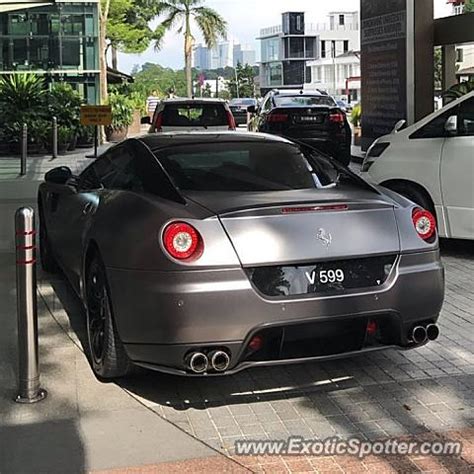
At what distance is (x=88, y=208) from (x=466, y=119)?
438cm

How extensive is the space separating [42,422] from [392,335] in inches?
78.7

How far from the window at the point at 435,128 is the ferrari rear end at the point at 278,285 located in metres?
3.85

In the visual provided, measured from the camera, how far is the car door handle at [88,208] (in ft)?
17.3

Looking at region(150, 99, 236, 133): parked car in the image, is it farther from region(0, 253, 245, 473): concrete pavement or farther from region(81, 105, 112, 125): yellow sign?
region(0, 253, 245, 473): concrete pavement

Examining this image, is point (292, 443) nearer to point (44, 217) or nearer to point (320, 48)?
point (44, 217)

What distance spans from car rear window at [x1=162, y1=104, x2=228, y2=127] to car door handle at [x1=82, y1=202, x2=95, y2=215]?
9.11m

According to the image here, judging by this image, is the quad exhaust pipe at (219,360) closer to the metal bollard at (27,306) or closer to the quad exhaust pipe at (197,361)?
the quad exhaust pipe at (197,361)

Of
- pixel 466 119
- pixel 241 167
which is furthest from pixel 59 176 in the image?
pixel 466 119

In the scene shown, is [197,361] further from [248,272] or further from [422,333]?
[422,333]

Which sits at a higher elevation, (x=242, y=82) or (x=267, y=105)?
(x=242, y=82)

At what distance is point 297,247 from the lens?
419 cm

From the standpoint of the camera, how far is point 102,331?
15.5 feet

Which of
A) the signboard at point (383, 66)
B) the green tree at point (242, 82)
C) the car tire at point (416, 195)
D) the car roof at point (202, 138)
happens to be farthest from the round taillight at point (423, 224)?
the green tree at point (242, 82)

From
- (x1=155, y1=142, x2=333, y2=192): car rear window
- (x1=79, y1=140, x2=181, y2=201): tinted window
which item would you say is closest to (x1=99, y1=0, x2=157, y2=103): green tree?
(x1=79, y1=140, x2=181, y2=201): tinted window
